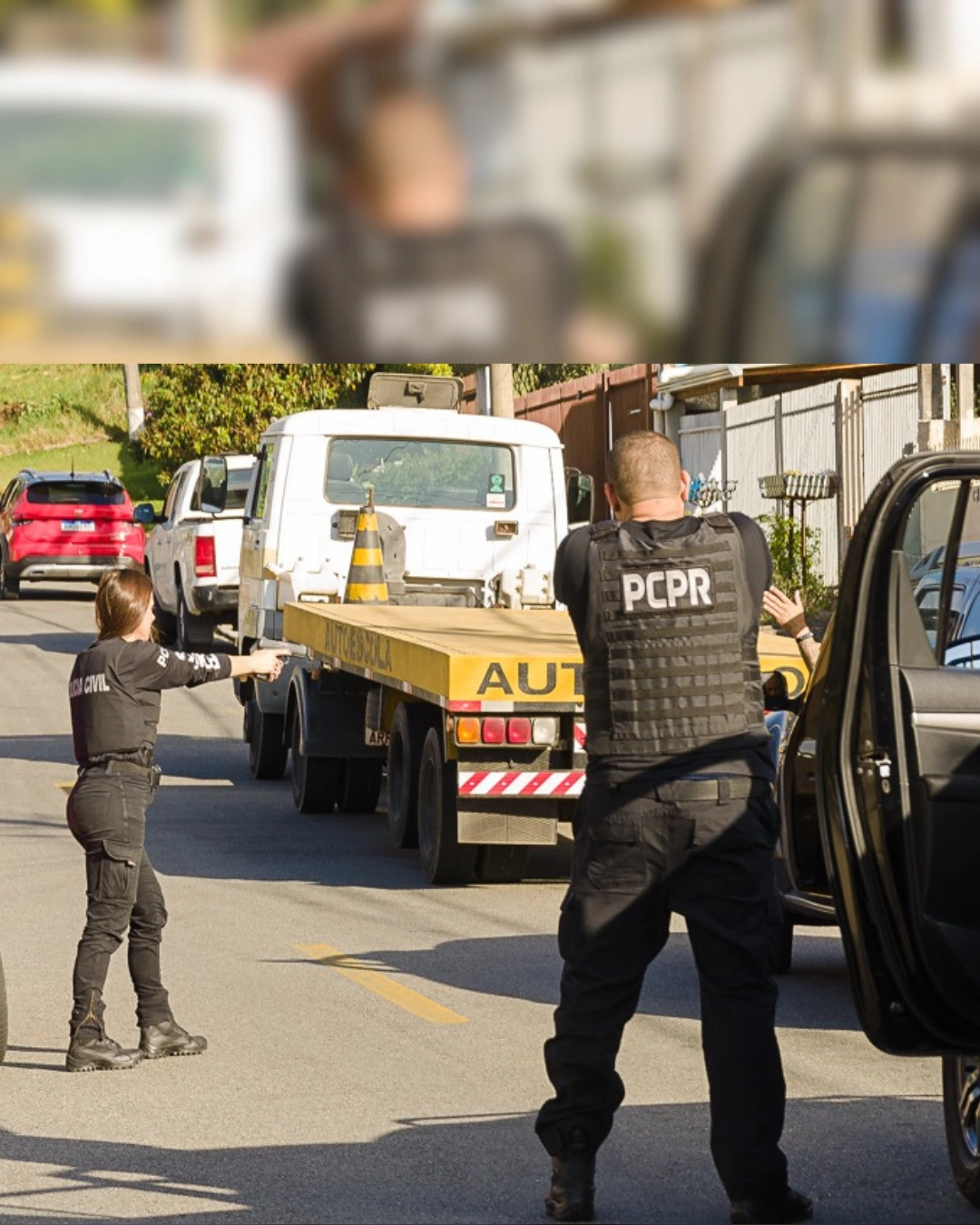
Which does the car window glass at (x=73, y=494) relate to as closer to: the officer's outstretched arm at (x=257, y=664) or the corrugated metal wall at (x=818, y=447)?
the corrugated metal wall at (x=818, y=447)

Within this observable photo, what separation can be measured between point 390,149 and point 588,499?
1381 cm

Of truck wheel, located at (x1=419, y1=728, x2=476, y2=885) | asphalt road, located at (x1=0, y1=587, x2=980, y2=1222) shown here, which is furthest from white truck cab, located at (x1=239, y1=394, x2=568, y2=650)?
truck wheel, located at (x1=419, y1=728, x2=476, y2=885)

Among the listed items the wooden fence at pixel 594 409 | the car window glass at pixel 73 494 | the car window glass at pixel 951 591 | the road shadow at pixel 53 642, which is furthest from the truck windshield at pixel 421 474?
the car window glass at pixel 73 494

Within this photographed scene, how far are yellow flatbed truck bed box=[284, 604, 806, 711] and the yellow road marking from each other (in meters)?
1.54

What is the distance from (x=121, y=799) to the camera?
743 centimetres

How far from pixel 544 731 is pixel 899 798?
220 inches

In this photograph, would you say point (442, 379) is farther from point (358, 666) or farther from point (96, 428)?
point (96, 428)

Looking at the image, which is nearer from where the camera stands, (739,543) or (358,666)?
(739,543)

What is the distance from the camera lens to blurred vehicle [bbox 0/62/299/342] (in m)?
2.27

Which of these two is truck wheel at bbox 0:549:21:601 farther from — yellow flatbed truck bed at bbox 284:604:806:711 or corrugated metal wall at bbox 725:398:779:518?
yellow flatbed truck bed at bbox 284:604:806:711

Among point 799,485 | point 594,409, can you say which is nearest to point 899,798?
point 799,485

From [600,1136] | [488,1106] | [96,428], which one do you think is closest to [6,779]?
→ [488,1106]

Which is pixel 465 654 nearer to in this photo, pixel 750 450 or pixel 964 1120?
pixel 964 1120

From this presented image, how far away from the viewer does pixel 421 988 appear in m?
8.75
